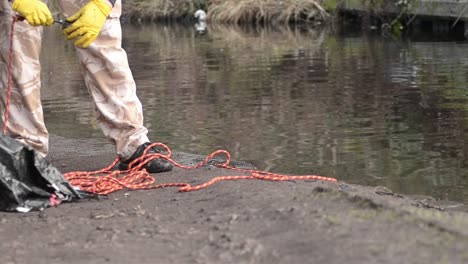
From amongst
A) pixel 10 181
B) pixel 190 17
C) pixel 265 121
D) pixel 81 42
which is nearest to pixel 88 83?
pixel 81 42

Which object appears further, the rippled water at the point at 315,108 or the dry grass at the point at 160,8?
the dry grass at the point at 160,8

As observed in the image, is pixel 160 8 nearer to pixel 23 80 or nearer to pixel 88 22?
pixel 23 80

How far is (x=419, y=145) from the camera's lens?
285 inches

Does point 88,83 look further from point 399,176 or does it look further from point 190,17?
point 190,17

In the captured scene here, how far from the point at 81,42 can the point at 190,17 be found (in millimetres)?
29112

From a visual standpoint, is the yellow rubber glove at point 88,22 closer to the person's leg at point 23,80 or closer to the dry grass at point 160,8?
the person's leg at point 23,80

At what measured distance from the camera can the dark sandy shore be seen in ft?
10.2

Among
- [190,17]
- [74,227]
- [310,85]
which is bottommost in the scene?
[190,17]

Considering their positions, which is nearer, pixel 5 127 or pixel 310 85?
pixel 5 127

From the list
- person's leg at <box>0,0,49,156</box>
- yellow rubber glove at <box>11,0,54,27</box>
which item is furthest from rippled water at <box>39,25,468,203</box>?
yellow rubber glove at <box>11,0,54,27</box>

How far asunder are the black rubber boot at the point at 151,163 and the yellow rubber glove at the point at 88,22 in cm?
61

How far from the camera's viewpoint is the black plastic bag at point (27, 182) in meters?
4.42

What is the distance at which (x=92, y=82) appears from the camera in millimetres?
5230

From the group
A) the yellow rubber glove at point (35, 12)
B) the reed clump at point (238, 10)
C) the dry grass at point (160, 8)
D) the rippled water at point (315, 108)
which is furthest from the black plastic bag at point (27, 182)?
the dry grass at point (160, 8)
